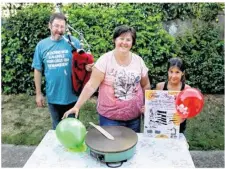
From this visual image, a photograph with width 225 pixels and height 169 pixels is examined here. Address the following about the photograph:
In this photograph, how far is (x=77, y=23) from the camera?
5051 mm

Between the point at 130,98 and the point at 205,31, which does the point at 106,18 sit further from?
the point at 130,98

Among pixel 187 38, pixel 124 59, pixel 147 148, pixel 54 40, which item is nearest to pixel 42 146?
pixel 147 148

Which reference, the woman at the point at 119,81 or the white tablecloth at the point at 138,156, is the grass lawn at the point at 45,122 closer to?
the woman at the point at 119,81

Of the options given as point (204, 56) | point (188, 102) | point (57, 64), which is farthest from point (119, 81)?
point (204, 56)

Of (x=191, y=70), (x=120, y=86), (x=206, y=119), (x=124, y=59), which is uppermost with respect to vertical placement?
(x=124, y=59)

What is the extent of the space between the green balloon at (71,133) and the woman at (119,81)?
12.5 inches

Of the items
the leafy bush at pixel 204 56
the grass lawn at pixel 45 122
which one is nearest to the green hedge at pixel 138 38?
the leafy bush at pixel 204 56

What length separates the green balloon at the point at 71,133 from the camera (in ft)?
6.69

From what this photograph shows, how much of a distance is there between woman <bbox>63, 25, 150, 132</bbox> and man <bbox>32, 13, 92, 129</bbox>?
57cm

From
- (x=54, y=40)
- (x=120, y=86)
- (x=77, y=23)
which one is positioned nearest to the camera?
(x=120, y=86)

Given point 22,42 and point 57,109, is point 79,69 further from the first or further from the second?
point 22,42

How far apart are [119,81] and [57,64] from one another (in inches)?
30.8

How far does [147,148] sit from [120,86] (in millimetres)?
504

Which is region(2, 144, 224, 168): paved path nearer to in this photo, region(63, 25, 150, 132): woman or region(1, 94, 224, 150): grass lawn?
region(1, 94, 224, 150): grass lawn
